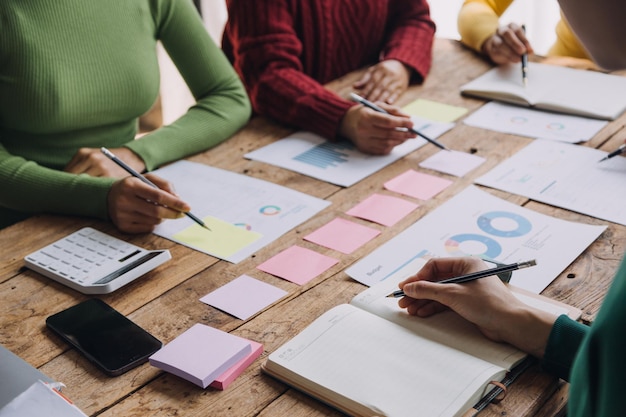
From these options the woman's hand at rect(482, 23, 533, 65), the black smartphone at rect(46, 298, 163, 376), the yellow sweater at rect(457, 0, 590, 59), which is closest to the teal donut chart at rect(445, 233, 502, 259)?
the black smartphone at rect(46, 298, 163, 376)

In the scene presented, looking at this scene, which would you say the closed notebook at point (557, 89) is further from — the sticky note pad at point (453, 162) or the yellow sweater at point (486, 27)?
the sticky note pad at point (453, 162)

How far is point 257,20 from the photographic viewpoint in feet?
5.92

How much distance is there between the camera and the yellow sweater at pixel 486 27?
2029 millimetres

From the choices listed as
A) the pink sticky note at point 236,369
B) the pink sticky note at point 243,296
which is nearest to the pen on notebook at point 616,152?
the pink sticky note at point 243,296

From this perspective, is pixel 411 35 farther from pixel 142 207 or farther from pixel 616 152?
pixel 142 207

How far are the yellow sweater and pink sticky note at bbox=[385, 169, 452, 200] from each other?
2.43 ft

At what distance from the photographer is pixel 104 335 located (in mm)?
1011

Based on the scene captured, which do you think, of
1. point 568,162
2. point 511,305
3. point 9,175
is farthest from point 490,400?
point 9,175

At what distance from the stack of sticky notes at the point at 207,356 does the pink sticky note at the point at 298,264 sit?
0.59ft

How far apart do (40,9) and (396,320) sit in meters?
0.97

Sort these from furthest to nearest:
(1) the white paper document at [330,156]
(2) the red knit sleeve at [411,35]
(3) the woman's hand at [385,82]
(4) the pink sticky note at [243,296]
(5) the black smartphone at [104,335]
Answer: (2) the red knit sleeve at [411,35]
(3) the woman's hand at [385,82]
(1) the white paper document at [330,156]
(4) the pink sticky note at [243,296]
(5) the black smartphone at [104,335]

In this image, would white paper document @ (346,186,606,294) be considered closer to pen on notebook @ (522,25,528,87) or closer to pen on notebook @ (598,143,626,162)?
pen on notebook @ (598,143,626,162)

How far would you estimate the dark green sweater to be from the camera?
2.06ft

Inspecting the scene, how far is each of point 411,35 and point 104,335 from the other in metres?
1.31
